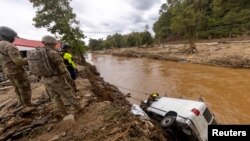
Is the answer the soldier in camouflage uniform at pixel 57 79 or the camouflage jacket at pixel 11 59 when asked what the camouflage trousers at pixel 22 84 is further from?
the soldier in camouflage uniform at pixel 57 79

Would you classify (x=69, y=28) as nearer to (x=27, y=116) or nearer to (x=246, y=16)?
(x=27, y=116)

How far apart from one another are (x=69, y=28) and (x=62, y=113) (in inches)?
679

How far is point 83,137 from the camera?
3.58 meters

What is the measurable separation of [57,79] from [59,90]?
250 millimetres

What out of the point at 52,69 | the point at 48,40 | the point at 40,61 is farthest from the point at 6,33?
the point at 52,69

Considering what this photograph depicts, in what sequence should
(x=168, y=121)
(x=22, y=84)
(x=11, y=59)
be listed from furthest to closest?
(x=22, y=84)
(x=168, y=121)
(x=11, y=59)

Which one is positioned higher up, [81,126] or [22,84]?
[22,84]

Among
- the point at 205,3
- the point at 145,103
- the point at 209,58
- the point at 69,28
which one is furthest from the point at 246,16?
the point at 145,103

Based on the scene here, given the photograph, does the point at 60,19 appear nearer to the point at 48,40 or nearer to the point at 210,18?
the point at 48,40

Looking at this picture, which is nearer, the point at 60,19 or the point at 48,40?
the point at 48,40

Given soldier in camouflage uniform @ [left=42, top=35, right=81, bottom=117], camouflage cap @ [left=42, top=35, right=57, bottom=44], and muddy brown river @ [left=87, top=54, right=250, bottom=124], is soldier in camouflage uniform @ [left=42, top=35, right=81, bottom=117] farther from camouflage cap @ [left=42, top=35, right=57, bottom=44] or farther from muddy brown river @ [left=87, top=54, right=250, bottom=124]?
muddy brown river @ [left=87, top=54, right=250, bottom=124]

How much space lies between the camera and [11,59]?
4.51 meters

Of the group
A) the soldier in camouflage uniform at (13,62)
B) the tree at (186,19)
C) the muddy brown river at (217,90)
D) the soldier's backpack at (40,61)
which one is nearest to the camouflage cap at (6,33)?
the soldier in camouflage uniform at (13,62)

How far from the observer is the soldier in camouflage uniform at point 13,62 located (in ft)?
14.3
